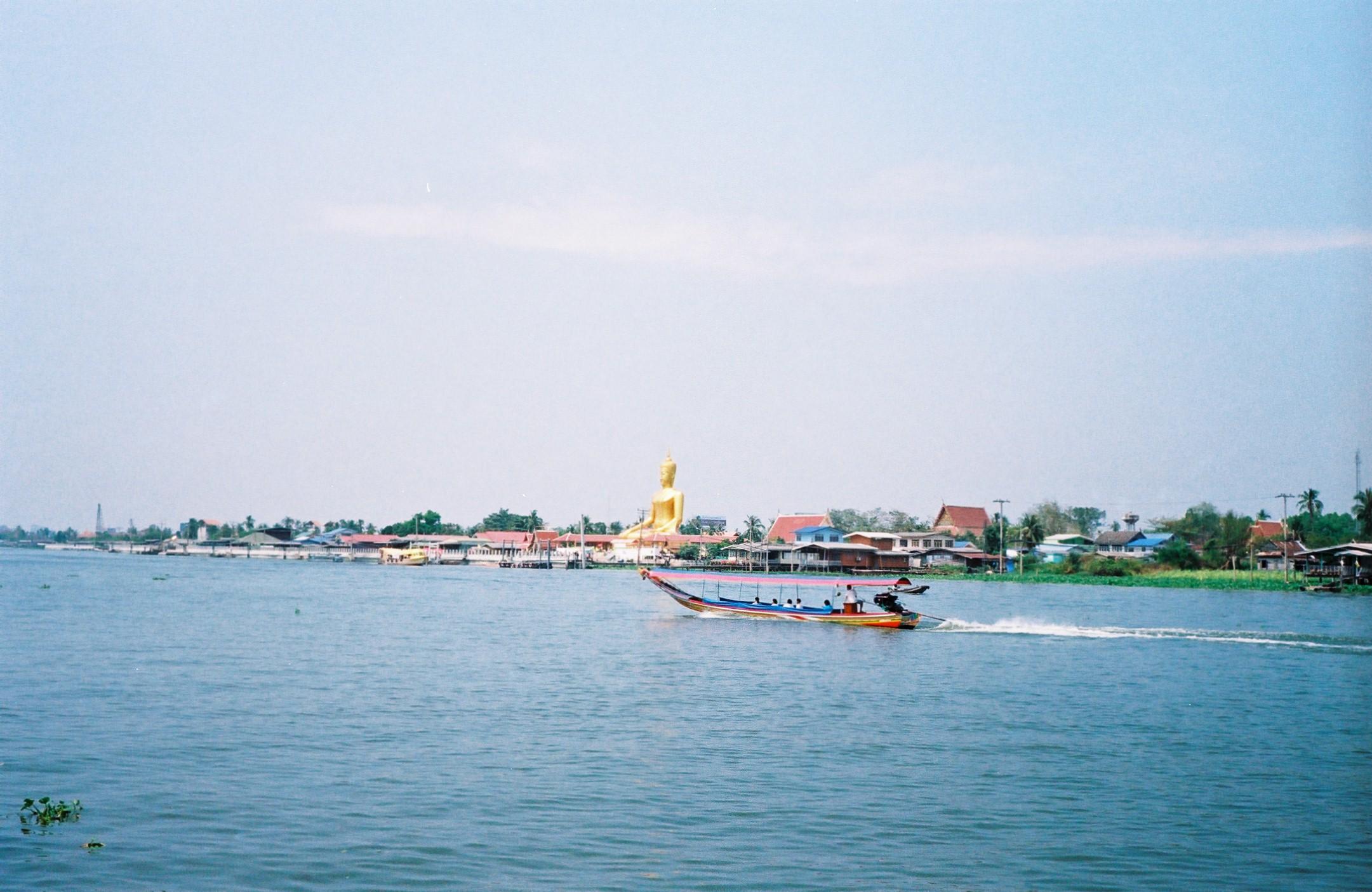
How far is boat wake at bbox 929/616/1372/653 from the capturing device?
34656 mm

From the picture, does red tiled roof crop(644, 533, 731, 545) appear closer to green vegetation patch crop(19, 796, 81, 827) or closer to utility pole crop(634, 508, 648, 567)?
utility pole crop(634, 508, 648, 567)

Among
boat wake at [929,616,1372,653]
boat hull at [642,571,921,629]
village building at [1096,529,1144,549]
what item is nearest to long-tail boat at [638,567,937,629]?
boat hull at [642,571,921,629]

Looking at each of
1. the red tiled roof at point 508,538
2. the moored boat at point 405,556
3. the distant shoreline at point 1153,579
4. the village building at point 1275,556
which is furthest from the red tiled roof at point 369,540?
the village building at point 1275,556

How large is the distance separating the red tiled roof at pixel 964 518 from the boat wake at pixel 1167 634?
7676 centimetres

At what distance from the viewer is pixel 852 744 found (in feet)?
59.7

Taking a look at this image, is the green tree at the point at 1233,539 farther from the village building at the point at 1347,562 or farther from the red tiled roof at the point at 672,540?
the red tiled roof at the point at 672,540

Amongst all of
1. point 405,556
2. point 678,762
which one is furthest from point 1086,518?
point 678,762

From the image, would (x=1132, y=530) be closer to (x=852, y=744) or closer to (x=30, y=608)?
(x=30, y=608)

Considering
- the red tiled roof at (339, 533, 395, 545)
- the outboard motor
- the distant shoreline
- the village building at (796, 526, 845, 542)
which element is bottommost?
the distant shoreline

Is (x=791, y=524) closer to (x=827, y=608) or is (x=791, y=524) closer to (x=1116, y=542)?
(x=1116, y=542)

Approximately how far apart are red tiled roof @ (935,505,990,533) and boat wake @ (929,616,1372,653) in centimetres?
7676

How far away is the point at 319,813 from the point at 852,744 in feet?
27.2

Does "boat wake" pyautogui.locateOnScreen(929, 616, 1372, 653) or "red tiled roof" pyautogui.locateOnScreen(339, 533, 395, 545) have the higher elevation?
"red tiled roof" pyautogui.locateOnScreen(339, 533, 395, 545)

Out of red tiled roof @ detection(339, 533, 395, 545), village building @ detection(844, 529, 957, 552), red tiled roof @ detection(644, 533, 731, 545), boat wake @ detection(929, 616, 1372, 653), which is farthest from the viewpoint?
red tiled roof @ detection(339, 533, 395, 545)
